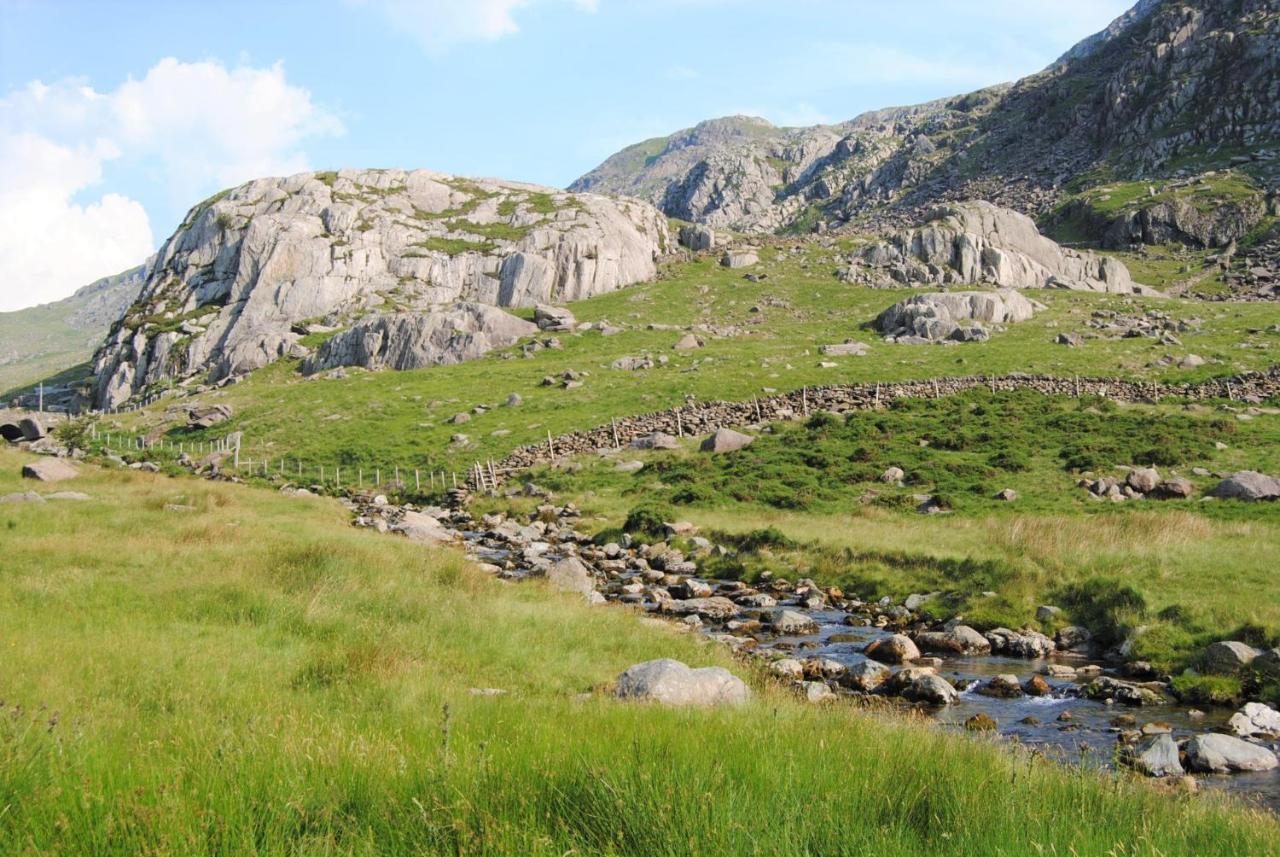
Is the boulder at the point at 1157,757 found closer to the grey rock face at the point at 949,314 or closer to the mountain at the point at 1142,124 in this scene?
the grey rock face at the point at 949,314

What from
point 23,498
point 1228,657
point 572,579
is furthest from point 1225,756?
point 23,498

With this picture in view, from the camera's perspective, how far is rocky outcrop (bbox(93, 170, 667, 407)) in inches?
3484

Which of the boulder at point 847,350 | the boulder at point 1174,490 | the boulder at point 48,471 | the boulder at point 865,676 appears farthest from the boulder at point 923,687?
the boulder at point 847,350

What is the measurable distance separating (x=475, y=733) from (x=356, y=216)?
107m

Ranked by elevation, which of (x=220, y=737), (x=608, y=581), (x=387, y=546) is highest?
(x=220, y=737)

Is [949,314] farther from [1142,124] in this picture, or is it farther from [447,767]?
[1142,124]

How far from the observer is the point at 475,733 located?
6.83m

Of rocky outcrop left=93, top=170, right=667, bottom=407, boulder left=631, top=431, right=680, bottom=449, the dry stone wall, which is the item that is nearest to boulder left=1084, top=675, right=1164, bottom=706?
boulder left=631, top=431, right=680, bottom=449

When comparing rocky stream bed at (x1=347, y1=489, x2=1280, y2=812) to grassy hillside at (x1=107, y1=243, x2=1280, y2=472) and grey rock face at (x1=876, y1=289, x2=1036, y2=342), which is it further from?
grey rock face at (x1=876, y1=289, x2=1036, y2=342)

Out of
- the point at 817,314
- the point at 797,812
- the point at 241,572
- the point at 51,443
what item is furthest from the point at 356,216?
the point at 797,812

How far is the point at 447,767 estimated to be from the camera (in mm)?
5352

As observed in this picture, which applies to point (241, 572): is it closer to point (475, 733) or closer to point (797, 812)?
point (475, 733)

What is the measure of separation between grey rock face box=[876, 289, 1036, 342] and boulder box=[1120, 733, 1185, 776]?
189 ft

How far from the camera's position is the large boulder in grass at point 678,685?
9.72m
